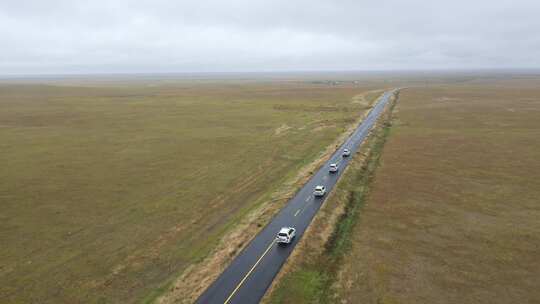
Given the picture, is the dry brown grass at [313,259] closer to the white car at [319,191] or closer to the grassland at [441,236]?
the grassland at [441,236]

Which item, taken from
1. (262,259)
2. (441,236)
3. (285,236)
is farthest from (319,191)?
(262,259)

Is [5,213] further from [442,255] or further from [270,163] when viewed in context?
[442,255]

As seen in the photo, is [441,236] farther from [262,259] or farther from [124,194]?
[124,194]

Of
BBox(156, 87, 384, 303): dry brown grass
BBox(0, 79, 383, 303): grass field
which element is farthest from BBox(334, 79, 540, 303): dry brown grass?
BBox(0, 79, 383, 303): grass field

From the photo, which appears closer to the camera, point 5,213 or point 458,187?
point 5,213

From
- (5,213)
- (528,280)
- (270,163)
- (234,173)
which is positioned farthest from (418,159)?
(5,213)

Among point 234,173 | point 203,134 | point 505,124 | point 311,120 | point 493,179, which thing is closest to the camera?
point 493,179
